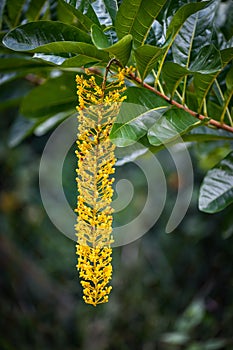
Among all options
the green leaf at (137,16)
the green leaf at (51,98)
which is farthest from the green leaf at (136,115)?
the green leaf at (51,98)

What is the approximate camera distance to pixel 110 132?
84 cm

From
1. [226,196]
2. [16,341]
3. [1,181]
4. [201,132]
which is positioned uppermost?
[201,132]

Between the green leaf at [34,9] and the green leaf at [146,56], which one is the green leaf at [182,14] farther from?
the green leaf at [34,9]

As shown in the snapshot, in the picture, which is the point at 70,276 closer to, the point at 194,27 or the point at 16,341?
the point at 16,341

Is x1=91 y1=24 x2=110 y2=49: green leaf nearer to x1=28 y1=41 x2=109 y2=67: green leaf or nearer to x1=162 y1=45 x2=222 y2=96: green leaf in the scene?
x1=28 y1=41 x2=109 y2=67: green leaf

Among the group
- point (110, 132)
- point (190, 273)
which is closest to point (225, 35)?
point (110, 132)

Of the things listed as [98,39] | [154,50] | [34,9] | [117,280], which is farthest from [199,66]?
[117,280]

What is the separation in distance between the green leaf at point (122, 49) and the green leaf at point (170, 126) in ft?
0.42

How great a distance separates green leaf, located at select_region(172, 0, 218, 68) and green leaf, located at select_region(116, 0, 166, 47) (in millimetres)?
100

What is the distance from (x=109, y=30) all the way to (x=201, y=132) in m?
0.40

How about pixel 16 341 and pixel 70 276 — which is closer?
pixel 16 341

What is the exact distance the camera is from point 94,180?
2.82 ft

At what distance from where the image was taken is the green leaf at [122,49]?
31.6 inches

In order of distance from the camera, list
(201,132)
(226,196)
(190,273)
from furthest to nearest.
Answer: (190,273) → (201,132) → (226,196)
